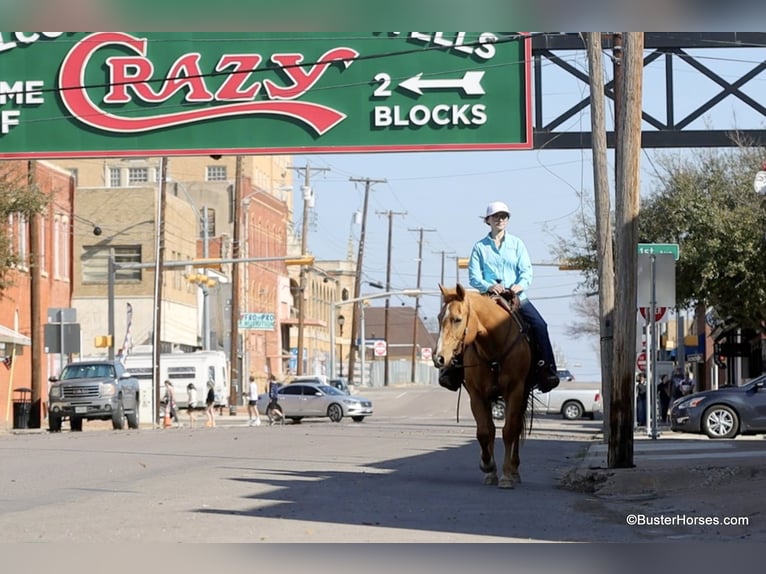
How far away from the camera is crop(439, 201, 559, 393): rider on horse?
14688 millimetres

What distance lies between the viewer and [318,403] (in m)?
51.2

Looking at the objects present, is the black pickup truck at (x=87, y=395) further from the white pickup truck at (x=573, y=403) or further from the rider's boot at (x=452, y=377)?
the rider's boot at (x=452, y=377)

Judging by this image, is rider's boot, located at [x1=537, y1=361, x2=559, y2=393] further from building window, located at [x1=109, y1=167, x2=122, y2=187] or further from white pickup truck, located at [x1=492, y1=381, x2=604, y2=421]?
building window, located at [x1=109, y1=167, x2=122, y2=187]

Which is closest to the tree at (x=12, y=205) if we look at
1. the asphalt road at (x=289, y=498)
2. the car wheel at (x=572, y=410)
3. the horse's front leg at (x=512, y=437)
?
the asphalt road at (x=289, y=498)

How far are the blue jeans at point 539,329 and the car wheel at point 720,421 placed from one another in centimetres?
1511

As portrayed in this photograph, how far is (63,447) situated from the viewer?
25719 mm

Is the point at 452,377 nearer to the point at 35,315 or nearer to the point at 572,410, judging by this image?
the point at 35,315

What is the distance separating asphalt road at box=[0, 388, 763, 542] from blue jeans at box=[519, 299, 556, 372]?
1.34m

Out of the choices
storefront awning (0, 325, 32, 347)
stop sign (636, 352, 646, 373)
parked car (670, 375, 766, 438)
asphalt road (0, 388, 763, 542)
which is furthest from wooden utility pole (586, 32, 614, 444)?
storefront awning (0, 325, 32, 347)

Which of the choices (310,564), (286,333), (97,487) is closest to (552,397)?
(97,487)

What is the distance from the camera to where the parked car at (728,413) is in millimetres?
29031
